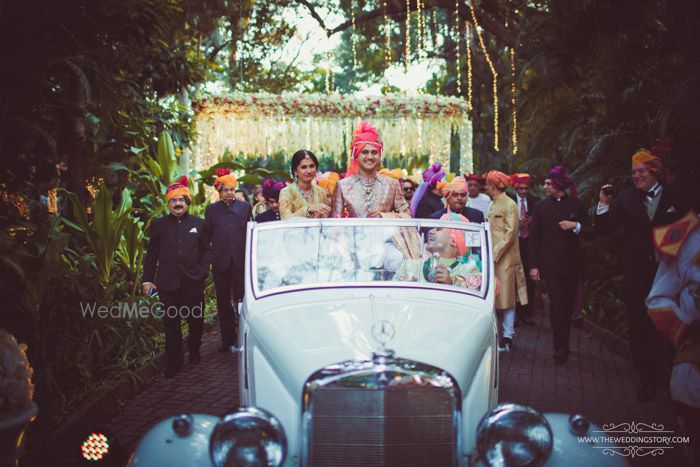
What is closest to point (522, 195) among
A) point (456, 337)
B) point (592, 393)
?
point (592, 393)

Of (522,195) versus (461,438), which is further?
(522,195)

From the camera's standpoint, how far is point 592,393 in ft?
20.2

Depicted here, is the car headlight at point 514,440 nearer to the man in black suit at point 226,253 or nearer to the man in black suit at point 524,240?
the man in black suit at point 226,253

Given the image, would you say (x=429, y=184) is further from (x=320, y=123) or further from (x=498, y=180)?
(x=320, y=123)

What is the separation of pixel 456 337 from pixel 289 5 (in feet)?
57.5

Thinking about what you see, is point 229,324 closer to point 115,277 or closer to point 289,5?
point 115,277

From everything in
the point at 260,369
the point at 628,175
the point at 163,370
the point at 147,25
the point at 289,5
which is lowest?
the point at 163,370

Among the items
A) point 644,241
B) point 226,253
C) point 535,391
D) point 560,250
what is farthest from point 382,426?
point 226,253

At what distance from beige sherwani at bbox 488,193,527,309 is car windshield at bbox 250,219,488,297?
3.75 metres

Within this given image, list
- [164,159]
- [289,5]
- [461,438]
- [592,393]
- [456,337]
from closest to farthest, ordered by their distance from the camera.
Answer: [461,438]
[456,337]
[592,393]
[164,159]
[289,5]

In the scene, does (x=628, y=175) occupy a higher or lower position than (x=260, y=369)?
higher

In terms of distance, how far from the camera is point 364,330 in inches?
131

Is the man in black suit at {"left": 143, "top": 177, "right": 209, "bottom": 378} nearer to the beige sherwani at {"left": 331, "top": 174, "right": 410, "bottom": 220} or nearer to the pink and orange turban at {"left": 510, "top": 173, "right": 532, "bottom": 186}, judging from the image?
the beige sherwani at {"left": 331, "top": 174, "right": 410, "bottom": 220}

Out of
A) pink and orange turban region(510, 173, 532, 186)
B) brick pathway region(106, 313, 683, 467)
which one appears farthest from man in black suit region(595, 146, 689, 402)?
pink and orange turban region(510, 173, 532, 186)
